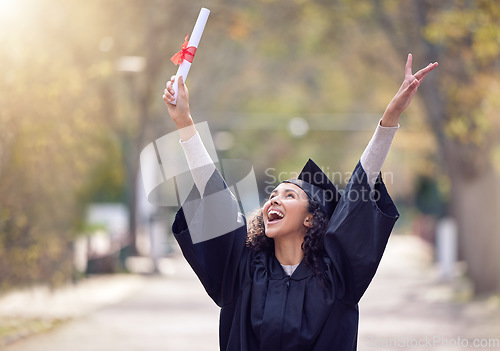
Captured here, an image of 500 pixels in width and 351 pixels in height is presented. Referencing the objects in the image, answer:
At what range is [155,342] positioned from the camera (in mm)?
11898

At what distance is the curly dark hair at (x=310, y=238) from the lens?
424 cm

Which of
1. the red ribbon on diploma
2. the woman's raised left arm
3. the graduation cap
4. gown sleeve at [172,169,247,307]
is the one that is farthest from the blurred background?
the woman's raised left arm

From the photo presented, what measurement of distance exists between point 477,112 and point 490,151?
6.12 ft

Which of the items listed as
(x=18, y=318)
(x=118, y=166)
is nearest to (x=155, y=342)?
(x=18, y=318)

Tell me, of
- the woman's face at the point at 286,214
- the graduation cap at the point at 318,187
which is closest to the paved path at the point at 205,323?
the graduation cap at the point at 318,187

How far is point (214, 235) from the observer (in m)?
4.21

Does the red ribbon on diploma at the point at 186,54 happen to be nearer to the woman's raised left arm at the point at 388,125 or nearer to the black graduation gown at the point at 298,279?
the black graduation gown at the point at 298,279

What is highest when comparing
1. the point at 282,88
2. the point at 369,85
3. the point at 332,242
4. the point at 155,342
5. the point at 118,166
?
the point at 282,88

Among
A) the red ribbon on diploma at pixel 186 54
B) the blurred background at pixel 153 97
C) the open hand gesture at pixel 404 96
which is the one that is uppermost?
the blurred background at pixel 153 97

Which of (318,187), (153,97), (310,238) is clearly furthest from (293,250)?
(153,97)

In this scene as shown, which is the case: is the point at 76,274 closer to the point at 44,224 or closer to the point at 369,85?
the point at 44,224

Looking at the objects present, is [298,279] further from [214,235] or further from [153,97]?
[153,97]

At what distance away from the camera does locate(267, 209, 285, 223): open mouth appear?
432cm

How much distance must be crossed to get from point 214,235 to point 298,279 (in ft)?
1.44
